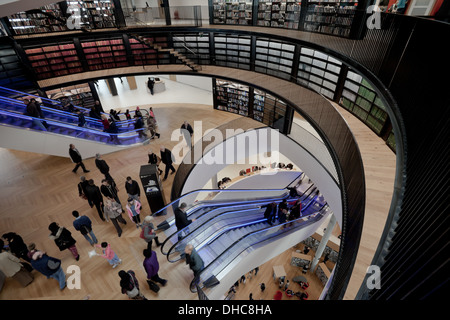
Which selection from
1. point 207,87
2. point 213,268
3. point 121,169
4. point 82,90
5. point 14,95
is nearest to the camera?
point 213,268

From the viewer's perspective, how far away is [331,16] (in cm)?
735

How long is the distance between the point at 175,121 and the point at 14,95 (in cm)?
603

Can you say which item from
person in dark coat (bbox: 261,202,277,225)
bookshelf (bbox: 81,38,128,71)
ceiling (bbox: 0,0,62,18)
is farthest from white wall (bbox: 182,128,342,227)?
bookshelf (bbox: 81,38,128,71)

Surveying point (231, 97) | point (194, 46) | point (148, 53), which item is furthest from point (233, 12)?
point (148, 53)

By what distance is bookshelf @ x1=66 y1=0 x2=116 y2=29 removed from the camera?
10.2m

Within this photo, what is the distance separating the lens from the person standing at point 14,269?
13.3 ft

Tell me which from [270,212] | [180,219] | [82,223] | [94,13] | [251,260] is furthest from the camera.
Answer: [94,13]

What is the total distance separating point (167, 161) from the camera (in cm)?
727

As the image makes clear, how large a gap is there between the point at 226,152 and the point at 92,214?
524 centimetres

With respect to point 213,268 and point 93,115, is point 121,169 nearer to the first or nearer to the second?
point 93,115

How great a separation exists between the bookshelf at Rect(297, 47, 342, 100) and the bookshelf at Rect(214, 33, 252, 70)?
2.67 m

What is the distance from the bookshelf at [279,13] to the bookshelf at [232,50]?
1.12 metres

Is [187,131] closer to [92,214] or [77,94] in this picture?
[92,214]
